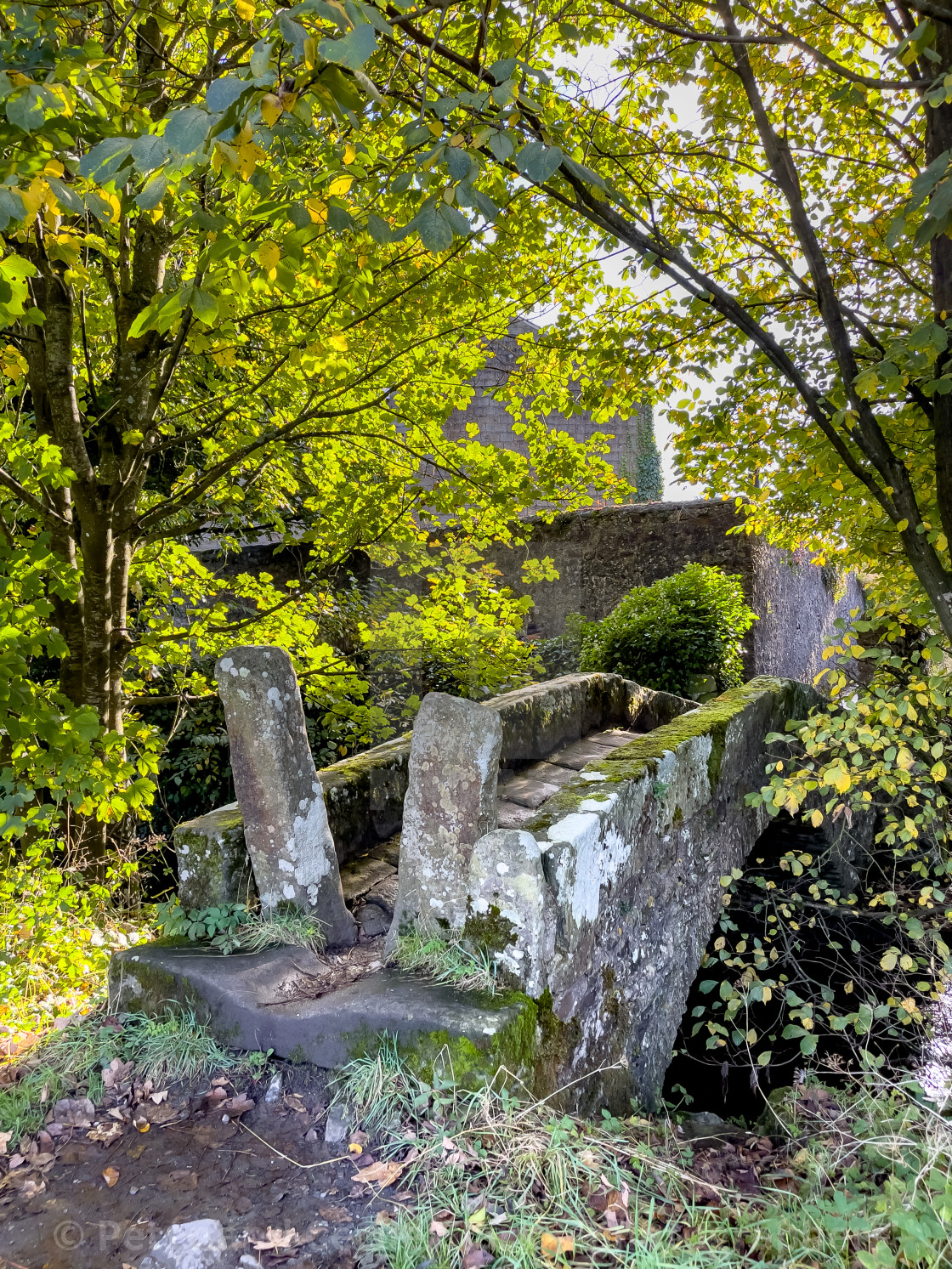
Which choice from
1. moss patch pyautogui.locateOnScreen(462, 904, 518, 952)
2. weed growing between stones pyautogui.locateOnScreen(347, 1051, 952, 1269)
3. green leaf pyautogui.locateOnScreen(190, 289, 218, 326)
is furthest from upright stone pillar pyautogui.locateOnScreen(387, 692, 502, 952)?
green leaf pyautogui.locateOnScreen(190, 289, 218, 326)

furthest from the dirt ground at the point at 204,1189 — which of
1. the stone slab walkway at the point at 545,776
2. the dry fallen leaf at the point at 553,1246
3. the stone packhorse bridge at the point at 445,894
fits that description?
the stone slab walkway at the point at 545,776

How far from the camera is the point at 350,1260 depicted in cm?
178

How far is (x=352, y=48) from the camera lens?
1356mm

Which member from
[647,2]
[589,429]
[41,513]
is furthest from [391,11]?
[589,429]

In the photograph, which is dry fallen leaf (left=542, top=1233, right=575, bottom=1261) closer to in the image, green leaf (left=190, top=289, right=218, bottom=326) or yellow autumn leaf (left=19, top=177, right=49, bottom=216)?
green leaf (left=190, top=289, right=218, bottom=326)

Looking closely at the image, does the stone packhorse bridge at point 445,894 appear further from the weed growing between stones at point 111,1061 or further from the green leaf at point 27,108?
the green leaf at point 27,108

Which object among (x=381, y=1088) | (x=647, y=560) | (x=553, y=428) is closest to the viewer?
(x=381, y=1088)

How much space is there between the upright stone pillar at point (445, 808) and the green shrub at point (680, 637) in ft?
21.0

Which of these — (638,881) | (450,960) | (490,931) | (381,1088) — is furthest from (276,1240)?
(638,881)

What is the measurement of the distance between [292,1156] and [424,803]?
118cm

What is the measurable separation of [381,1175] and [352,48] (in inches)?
106

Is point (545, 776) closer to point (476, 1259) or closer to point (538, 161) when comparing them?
point (476, 1259)

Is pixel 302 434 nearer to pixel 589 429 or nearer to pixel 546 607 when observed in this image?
pixel 546 607

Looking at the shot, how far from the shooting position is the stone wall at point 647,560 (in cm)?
1042
